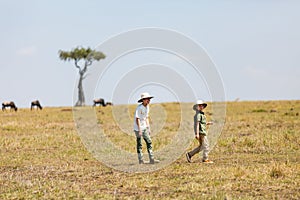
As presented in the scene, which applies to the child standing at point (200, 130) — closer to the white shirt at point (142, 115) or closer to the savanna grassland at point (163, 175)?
the savanna grassland at point (163, 175)

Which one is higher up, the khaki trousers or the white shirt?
the white shirt

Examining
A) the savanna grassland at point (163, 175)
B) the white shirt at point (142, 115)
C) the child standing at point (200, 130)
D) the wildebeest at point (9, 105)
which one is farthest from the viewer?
the wildebeest at point (9, 105)

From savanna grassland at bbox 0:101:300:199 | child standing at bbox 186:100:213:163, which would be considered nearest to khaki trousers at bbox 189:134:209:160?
child standing at bbox 186:100:213:163

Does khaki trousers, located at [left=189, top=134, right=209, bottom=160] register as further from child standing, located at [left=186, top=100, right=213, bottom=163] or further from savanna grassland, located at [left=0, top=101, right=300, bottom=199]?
savanna grassland, located at [left=0, top=101, right=300, bottom=199]

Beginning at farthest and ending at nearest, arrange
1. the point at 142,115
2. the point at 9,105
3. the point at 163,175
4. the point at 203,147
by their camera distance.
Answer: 1. the point at 9,105
2. the point at 203,147
3. the point at 142,115
4. the point at 163,175

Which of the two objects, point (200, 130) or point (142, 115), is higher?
point (142, 115)

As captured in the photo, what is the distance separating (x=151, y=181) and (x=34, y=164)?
15.5 ft

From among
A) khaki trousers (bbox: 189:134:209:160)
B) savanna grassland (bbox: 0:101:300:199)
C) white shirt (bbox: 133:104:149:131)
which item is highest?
white shirt (bbox: 133:104:149:131)

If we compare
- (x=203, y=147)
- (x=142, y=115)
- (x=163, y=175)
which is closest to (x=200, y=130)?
(x=203, y=147)

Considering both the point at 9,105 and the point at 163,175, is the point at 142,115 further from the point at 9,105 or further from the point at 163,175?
the point at 9,105

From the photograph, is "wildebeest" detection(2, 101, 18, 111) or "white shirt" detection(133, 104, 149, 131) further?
"wildebeest" detection(2, 101, 18, 111)

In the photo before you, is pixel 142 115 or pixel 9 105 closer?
pixel 142 115

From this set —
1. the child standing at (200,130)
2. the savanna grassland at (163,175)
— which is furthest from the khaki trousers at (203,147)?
Result: the savanna grassland at (163,175)

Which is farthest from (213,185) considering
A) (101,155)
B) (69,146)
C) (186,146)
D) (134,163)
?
(69,146)
